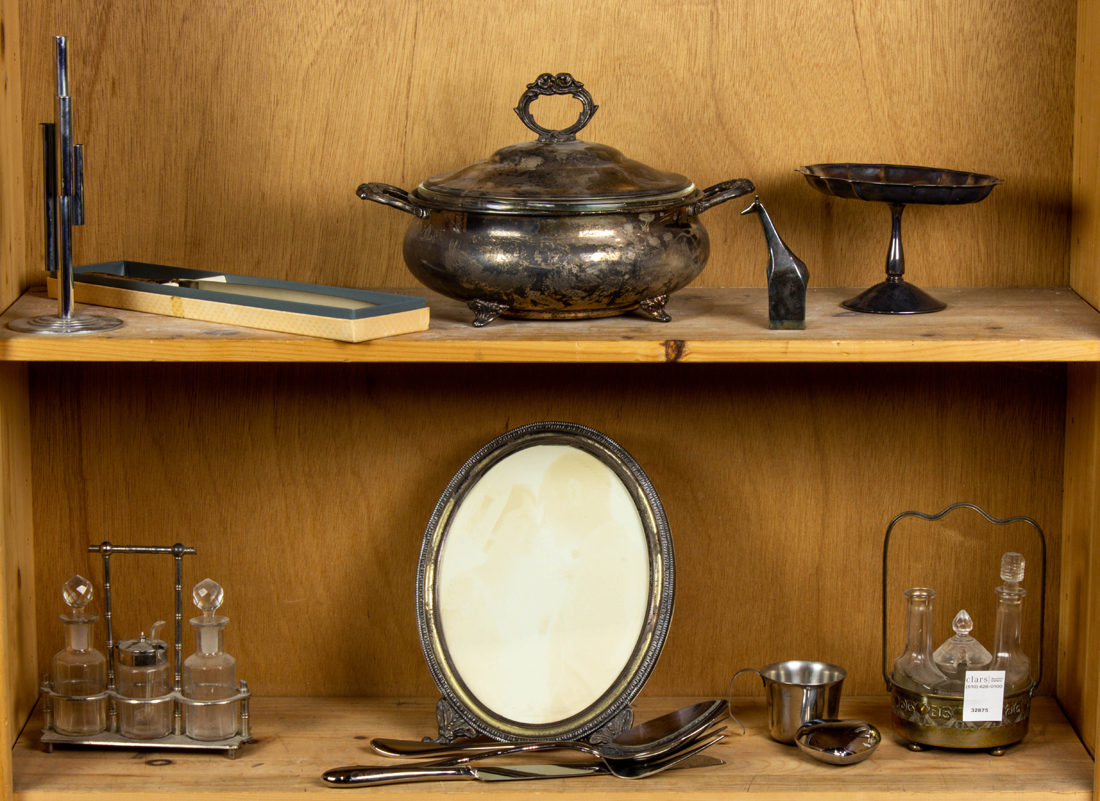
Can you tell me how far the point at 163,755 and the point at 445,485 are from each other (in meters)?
0.43

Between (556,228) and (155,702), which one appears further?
(155,702)

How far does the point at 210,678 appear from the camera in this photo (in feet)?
4.60

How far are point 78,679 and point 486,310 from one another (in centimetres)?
63

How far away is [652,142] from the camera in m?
1.44

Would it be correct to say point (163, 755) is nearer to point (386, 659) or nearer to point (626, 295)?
point (386, 659)

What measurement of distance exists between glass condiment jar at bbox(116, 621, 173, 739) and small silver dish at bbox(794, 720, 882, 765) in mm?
699

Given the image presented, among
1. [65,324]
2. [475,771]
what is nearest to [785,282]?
[475,771]

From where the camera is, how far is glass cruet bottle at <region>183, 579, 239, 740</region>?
140 centimetres

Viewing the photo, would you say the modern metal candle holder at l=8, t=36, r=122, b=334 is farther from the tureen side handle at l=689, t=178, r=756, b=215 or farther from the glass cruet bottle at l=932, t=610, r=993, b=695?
the glass cruet bottle at l=932, t=610, r=993, b=695

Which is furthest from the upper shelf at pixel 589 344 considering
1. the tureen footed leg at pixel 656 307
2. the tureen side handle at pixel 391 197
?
the tureen side handle at pixel 391 197

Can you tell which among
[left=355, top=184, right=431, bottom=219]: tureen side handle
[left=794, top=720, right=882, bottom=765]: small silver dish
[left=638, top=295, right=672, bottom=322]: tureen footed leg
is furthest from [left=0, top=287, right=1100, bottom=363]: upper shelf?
[left=794, top=720, right=882, bottom=765]: small silver dish

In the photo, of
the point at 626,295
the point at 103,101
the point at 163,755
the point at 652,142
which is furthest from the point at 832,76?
the point at 163,755

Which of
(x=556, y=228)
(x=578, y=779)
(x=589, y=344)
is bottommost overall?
(x=578, y=779)

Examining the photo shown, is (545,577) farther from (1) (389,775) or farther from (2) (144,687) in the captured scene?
(2) (144,687)
